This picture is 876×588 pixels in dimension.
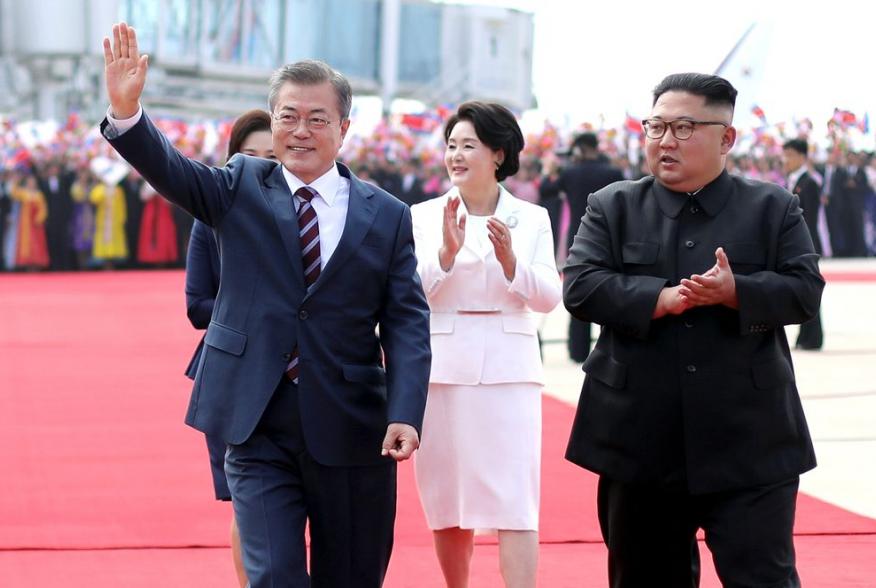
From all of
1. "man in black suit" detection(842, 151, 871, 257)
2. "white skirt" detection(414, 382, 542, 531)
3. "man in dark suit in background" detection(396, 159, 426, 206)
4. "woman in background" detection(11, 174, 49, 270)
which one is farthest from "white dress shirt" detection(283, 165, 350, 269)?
"man in black suit" detection(842, 151, 871, 257)

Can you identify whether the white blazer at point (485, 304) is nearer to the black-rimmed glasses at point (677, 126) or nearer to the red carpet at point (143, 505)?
the red carpet at point (143, 505)

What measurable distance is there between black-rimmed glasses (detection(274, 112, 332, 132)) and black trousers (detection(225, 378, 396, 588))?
0.63 m

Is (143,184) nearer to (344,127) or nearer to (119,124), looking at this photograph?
(344,127)

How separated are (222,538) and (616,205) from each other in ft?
8.45

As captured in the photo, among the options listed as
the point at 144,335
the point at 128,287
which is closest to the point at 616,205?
the point at 144,335

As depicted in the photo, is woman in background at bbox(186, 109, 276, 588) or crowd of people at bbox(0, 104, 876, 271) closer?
woman in background at bbox(186, 109, 276, 588)

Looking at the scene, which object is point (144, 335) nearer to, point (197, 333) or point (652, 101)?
point (197, 333)

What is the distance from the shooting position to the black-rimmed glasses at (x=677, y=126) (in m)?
3.97

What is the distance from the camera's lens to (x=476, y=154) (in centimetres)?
519

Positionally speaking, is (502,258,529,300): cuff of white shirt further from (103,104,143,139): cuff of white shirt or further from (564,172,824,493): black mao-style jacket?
(103,104,143,139): cuff of white shirt

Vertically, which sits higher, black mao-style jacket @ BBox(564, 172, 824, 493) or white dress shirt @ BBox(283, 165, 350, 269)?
white dress shirt @ BBox(283, 165, 350, 269)

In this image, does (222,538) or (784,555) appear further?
(222,538)

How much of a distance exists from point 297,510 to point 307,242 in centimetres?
66

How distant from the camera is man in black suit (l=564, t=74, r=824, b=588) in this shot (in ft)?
12.7
